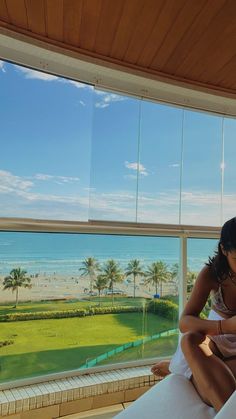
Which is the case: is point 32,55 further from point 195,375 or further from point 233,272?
point 195,375

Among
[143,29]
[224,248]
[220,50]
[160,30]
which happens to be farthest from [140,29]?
[224,248]

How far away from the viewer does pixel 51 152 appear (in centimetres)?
247

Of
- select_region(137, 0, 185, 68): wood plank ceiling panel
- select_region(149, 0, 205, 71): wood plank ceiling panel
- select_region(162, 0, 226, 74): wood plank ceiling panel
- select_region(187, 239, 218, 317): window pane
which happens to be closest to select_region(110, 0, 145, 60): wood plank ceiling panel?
select_region(137, 0, 185, 68): wood plank ceiling panel

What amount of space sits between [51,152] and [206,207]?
4.73 feet

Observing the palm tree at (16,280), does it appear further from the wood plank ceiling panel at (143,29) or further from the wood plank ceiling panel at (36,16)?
the wood plank ceiling panel at (143,29)

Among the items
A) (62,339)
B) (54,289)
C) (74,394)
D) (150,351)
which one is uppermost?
(54,289)

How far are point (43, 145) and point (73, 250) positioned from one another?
793mm

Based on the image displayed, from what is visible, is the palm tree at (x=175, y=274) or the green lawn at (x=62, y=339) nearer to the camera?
the green lawn at (x=62, y=339)

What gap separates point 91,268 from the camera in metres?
2.58

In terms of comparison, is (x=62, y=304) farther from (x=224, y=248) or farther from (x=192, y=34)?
(x=192, y=34)

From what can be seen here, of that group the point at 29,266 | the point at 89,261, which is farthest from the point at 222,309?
the point at 29,266

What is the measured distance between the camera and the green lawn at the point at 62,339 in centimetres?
226

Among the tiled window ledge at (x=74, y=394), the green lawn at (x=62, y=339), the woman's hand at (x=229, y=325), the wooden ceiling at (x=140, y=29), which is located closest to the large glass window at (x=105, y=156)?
the wooden ceiling at (x=140, y=29)

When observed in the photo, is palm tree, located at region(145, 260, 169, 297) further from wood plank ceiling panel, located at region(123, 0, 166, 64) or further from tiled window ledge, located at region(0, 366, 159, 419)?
wood plank ceiling panel, located at region(123, 0, 166, 64)
